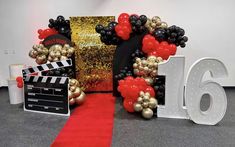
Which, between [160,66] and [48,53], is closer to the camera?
[160,66]

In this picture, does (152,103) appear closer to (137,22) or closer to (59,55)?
(137,22)

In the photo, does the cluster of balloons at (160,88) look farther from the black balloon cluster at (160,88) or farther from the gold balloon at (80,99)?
the gold balloon at (80,99)

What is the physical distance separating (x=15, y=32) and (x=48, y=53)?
1569 millimetres

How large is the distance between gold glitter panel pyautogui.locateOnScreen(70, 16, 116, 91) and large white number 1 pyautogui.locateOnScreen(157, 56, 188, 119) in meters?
1.79

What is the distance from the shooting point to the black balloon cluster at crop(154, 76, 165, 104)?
3658 mm

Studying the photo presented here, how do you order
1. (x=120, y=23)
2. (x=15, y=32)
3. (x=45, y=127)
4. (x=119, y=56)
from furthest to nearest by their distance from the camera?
(x=15, y=32) → (x=119, y=56) → (x=120, y=23) → (x=45, y=127)

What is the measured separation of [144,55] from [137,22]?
63cm

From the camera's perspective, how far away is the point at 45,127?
3.22 metres

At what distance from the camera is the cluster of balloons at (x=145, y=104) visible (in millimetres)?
3406

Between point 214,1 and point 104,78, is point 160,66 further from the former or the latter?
point 214,1

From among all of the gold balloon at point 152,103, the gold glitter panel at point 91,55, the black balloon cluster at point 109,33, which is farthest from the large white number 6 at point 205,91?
the gold glitter panel at point 91,55

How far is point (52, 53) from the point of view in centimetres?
414

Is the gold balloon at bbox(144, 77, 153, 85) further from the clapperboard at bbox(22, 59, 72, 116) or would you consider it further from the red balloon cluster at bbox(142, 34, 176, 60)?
the clapperboard at bbox(22, 59, 72, 116)

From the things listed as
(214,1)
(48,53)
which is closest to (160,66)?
(48,53)
